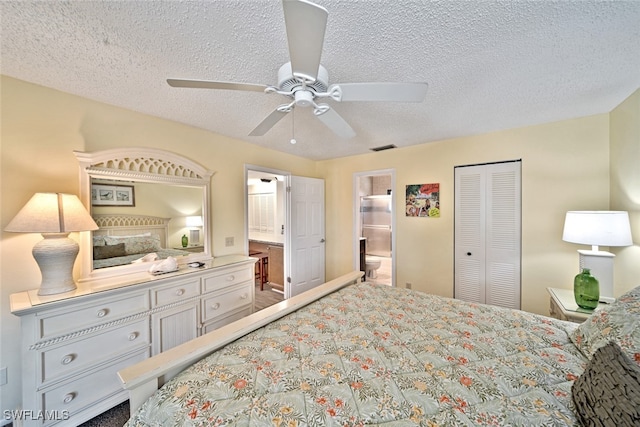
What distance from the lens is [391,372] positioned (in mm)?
1073

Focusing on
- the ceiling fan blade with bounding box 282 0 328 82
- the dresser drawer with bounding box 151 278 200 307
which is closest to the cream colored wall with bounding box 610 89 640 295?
the ceiling fan blade with bounding box 282 0 328 82

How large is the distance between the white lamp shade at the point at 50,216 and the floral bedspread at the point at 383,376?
1422mm

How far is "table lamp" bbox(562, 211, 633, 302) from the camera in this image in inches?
68.4

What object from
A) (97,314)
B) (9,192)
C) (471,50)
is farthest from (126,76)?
(471,50)

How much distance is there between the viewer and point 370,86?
1218 millimetres

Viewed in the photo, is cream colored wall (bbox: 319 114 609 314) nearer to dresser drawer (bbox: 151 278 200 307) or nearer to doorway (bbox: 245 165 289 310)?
doorway (bbox: 245 165 289 310)

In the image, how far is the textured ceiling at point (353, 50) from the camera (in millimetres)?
1111

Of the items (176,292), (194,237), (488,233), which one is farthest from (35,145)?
(488,233)

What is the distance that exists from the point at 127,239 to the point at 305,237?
7.70 ft

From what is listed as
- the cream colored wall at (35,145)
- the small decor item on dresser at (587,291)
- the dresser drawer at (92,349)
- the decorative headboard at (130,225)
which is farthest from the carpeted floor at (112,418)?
the small decor item on dresser at (587,291)

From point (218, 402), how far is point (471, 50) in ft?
7.22

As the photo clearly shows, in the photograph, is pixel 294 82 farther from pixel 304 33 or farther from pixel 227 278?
pixel 227 278

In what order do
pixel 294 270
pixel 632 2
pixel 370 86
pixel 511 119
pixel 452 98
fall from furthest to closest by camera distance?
pixel 294 270, pixel 511 119, pixel 452 98, pixel 370 86, pixel 632 2

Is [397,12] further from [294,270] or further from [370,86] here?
[294,270]
